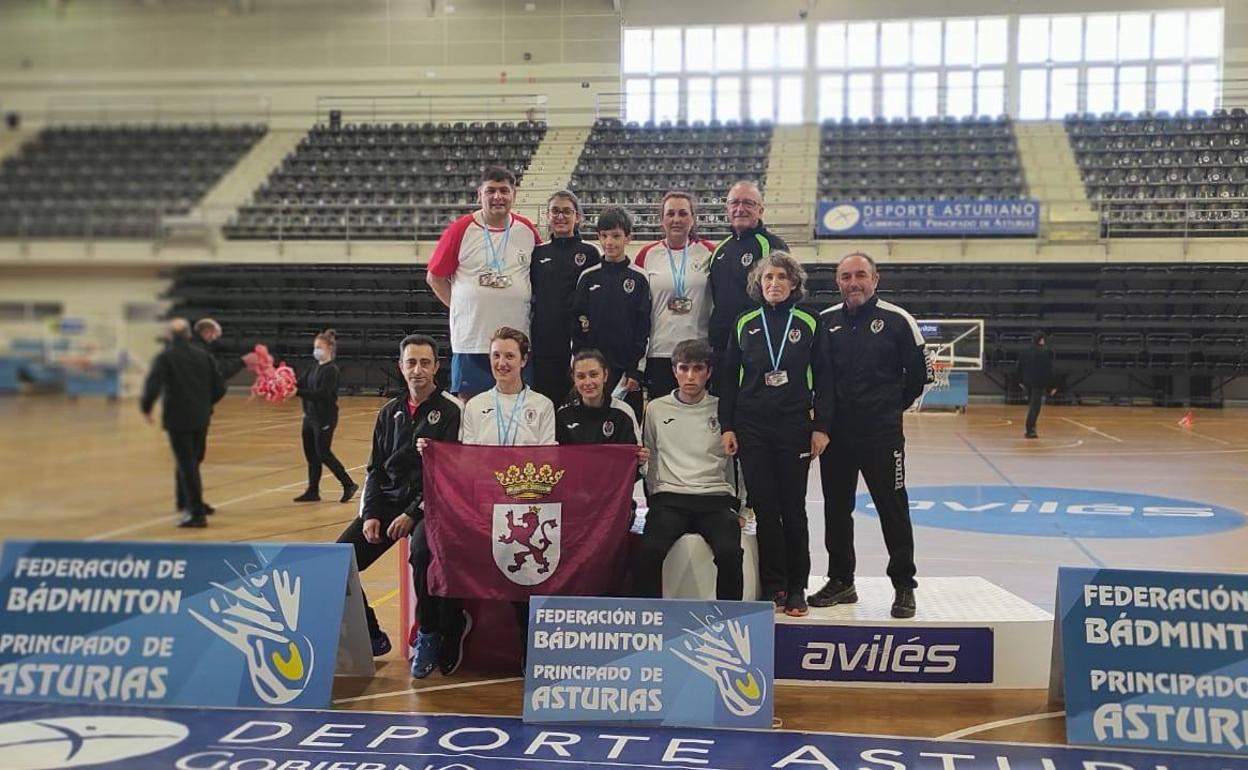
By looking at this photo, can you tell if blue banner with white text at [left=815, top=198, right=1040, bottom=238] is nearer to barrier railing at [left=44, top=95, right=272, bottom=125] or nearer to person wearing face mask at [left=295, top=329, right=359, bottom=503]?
person wearing face mask at [left=295, top=329, right=359, bottom=503]

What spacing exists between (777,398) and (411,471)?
1677mm

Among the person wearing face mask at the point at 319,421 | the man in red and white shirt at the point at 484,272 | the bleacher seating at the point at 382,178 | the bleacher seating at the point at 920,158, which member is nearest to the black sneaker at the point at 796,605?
the man in red and white shirt at the point at 484,272

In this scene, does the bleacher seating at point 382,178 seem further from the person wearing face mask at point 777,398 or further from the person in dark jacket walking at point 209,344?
the person wearing face mask at point 777,398

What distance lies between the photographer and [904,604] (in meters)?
4.13

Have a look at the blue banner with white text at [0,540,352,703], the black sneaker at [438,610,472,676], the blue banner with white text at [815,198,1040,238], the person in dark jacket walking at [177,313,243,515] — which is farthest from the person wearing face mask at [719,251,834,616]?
the blue banner with white text at [815,198,1040,238]

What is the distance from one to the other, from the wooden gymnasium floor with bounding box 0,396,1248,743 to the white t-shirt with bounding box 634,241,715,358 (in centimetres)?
163

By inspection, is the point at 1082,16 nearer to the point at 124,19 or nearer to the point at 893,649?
the point at 893,649

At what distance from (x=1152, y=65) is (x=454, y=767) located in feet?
12.3

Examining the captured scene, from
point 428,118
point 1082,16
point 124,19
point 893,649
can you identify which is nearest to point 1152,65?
point 1082,16

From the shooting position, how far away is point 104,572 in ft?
12.2

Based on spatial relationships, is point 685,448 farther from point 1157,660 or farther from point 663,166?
point 1157,660

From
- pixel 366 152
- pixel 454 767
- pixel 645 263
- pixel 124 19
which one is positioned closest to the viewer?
pixel 124 19

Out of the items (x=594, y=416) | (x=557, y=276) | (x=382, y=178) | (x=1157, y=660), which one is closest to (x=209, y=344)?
(x=382, y=178)

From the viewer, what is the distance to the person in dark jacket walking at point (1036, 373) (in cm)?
1313
